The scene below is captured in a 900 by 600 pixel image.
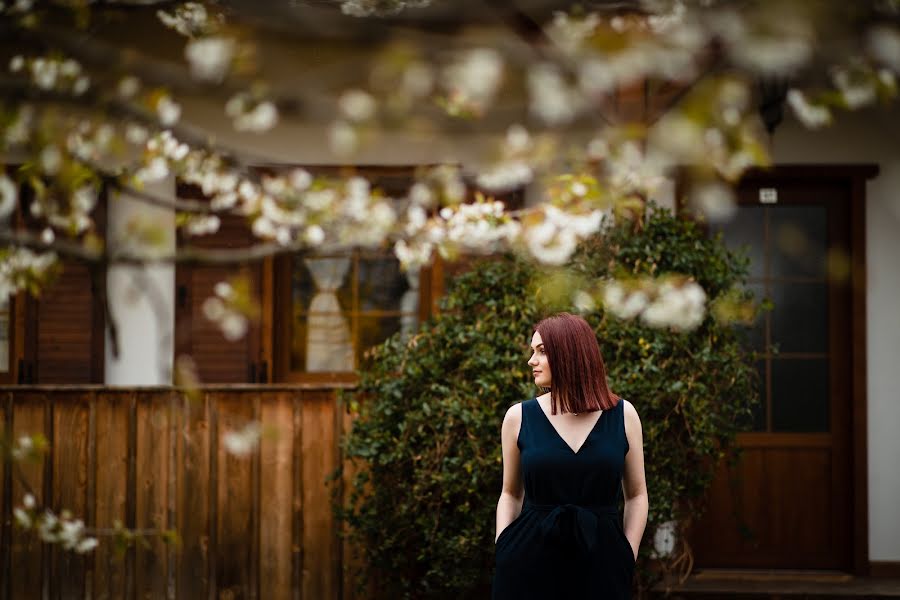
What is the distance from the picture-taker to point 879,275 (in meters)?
7.13

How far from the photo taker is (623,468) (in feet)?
13.0

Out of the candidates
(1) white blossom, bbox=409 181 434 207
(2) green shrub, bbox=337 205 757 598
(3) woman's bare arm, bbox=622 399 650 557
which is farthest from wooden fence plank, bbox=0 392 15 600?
(3) woman's bare arm, bbox=622 399 650 557

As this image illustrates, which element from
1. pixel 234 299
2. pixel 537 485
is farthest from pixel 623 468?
Result: pixel 234 299

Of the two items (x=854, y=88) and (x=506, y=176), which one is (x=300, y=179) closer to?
(x=506, y=176)

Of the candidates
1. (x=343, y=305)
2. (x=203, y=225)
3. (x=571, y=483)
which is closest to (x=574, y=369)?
(x=571, y=483)

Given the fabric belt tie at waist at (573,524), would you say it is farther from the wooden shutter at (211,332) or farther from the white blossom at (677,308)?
the wooden shutter at (211,332)

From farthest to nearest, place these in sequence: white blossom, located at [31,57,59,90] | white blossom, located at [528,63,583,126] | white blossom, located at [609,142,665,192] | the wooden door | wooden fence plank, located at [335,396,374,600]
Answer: the wooden door → wooden fence plank, located at [335,396,374,600] → white blossom, located at [609,142,665,192] → white blossom, located at [31,57,59,90] → white blossom, located at [528,63,583,126]

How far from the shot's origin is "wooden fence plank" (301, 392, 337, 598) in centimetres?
635

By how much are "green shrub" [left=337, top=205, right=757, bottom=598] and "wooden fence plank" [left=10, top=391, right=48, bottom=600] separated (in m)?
1.90

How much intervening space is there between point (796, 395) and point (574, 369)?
3.76m

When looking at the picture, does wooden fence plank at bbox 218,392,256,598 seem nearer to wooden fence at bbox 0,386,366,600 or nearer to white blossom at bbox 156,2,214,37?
wooden fence at bbox 0,386,366,600

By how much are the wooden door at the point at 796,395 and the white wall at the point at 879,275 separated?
131mm

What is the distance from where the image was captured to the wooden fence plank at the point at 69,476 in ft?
20.9

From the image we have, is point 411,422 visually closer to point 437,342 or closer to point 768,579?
point 437,342
